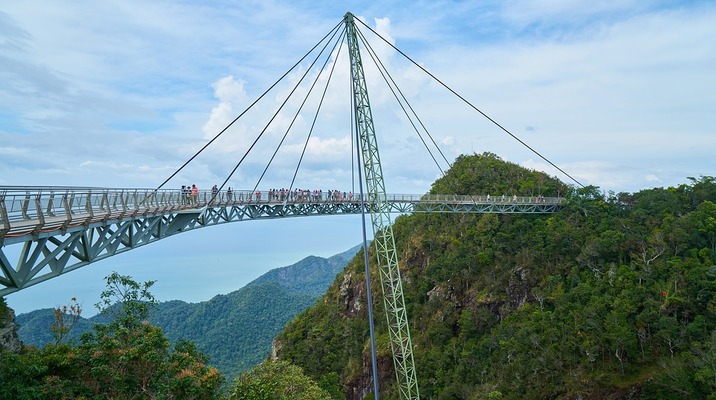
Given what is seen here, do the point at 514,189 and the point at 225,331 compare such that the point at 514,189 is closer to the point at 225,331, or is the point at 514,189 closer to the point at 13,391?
the point at 13,391

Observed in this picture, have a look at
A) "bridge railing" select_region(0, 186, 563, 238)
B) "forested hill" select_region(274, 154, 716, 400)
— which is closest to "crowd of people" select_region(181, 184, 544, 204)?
"bridge railing" select_region(0, 186, 563, 238)

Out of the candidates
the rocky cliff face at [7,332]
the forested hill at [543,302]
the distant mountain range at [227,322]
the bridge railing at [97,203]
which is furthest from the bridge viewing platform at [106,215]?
the distant mountain range at [227,322]

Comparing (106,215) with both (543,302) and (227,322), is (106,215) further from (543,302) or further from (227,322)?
(227,322)

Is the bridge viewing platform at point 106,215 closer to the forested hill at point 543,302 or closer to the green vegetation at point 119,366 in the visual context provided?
the green vegetation at point 119,366

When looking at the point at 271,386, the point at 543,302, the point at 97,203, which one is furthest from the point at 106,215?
the point at 543,302

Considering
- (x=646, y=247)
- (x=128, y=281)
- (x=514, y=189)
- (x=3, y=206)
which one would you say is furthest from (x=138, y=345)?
(x=514, y=189)
